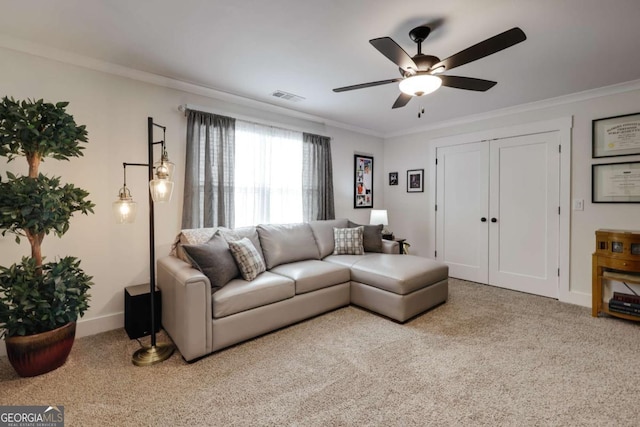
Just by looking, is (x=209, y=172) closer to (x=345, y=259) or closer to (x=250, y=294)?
(x=250, y=294)

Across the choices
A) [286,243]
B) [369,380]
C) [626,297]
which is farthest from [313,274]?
[626,297]

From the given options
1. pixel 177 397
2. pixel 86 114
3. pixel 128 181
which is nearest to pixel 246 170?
pixel 128 181

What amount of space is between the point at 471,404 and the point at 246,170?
3.09 metres

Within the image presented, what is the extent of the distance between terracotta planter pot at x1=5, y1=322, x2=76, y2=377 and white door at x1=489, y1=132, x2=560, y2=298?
4.76 meters

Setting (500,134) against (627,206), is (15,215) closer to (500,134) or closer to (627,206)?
(500,134)

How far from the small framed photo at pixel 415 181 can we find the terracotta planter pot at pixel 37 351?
4.68m

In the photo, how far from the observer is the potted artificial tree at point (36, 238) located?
6.19ft

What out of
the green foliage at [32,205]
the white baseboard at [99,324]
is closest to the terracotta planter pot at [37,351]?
the white baseboard at [99,324]

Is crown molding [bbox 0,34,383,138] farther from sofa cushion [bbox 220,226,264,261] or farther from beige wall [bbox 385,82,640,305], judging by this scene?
beige wall [bbox 385,82,640,305]

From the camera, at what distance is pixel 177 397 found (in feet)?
5.91

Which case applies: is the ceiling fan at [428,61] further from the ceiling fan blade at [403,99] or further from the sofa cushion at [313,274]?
the sofa cushion at [313,274]

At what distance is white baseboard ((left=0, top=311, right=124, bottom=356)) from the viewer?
103 inches

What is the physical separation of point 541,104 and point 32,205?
5.07 meters

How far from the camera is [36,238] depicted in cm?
205
